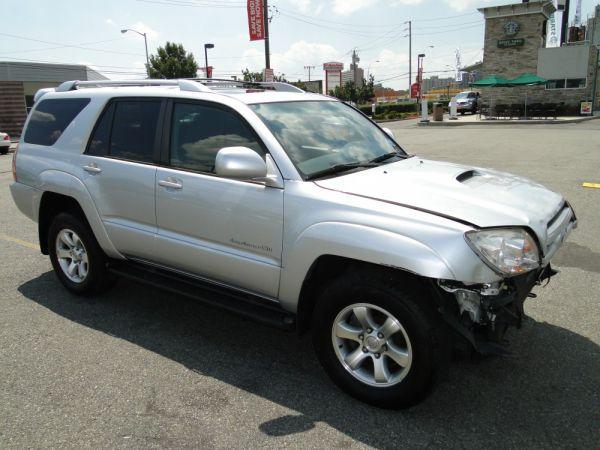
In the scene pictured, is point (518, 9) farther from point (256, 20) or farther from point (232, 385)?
point (232, 385)

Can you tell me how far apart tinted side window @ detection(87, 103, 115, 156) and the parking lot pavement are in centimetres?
136

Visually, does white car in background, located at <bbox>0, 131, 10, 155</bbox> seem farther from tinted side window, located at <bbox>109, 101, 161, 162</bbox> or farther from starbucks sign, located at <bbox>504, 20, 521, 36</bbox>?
starbucks sign, located at <bbox>504, 20, 521, 36</bbox>

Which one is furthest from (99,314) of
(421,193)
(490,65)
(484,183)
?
(490,65)

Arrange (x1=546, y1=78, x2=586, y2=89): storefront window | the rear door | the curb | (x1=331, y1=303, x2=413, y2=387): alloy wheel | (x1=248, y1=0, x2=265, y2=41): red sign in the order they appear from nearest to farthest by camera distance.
→ 1. (x1=331, y1=303, x2=413, y2=387): alloy wheel
2. the rear door
3. (x1=248, y1=0, x2=265, y2=41): red sign
4. the curb
5. (x1=546, y1=78, x2=586, y2=89): storefront window

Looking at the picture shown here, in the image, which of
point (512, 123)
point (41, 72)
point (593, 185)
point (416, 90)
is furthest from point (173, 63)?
point (593, 185)

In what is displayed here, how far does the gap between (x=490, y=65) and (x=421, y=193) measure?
41904 mm

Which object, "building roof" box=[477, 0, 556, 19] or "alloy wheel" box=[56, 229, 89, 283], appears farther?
"building roof" box=[477, 0, 556, 19]

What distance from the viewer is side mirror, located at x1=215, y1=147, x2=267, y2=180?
303 centimetres

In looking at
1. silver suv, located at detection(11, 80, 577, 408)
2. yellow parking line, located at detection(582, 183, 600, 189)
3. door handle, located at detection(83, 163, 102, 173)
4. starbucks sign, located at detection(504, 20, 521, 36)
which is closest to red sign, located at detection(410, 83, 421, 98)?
starbucks sign, located at detection(504, 20, 521, 36)

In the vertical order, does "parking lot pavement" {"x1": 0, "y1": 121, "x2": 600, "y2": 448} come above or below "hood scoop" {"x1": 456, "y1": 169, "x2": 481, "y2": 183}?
below

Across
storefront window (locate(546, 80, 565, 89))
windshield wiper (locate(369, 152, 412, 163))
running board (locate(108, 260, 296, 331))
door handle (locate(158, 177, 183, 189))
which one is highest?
storefront window (locate(546, 80, 565, 89))

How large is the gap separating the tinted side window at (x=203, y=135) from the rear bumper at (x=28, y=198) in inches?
69.9

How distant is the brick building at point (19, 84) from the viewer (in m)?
34.4

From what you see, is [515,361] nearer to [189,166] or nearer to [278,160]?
[278,160]
